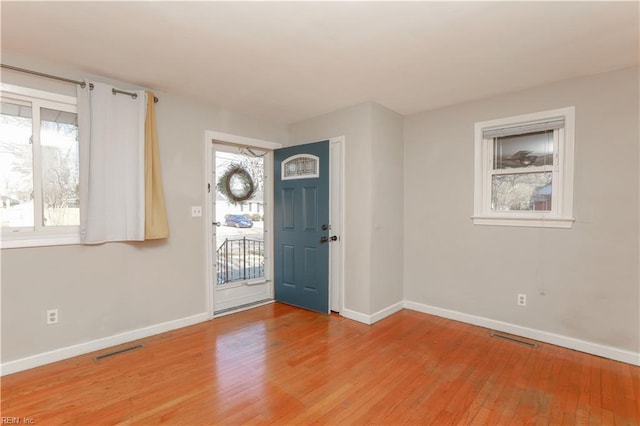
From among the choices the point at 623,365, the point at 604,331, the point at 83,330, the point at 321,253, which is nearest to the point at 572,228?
the point at 604,331

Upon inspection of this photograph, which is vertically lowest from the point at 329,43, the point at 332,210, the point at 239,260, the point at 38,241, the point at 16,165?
the point at 239,260

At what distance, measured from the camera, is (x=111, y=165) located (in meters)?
2.88

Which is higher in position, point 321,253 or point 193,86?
point 193,86

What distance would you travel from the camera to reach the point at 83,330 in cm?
279

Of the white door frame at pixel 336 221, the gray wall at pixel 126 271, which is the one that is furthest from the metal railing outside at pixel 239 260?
the white door frame at pixel 336 221

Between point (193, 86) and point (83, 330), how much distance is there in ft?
8.12

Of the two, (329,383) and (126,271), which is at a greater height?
(126,271)

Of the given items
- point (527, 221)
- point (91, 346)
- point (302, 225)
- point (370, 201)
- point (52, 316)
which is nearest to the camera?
point (52, 316)

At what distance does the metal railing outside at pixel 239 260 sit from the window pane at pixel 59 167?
5.16 ft

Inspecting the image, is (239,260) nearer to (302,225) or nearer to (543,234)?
(302,225)

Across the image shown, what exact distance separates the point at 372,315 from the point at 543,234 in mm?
1923

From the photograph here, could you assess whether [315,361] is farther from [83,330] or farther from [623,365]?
[623,365]

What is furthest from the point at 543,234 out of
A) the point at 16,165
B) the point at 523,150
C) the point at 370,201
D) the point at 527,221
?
the point at 16,165

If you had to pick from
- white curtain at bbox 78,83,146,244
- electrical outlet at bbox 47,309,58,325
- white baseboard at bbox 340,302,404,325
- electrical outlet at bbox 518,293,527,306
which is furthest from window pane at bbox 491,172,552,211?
electrical outlet at bbox 47,309,58,325
